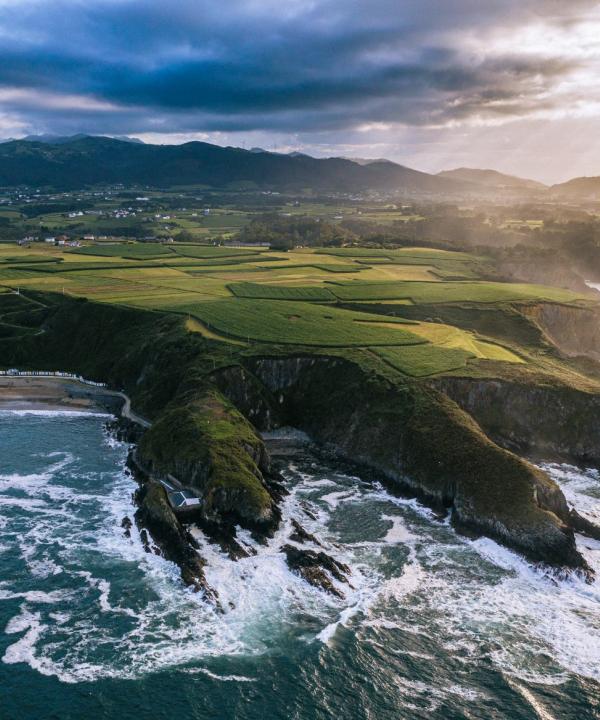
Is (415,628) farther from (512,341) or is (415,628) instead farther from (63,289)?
(63,289)

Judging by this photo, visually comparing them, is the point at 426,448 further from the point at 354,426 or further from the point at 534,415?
the point at 534,415

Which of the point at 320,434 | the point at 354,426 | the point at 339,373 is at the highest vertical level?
the point at 339,373

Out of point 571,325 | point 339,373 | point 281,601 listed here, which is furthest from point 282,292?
point 281,601

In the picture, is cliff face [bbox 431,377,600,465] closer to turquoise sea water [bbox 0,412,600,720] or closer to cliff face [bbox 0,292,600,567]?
cliff face [bbox 0,292,600,567]

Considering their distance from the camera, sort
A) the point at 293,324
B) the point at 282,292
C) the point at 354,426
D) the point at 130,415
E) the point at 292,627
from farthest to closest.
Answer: the point at 282,292, the point at 293,324, the point at 130,415, the point at 354,426, the point at 292,627

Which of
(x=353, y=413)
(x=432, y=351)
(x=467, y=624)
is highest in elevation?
(x=432, y=351)

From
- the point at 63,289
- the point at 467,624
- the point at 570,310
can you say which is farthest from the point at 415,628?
the point at 63,289

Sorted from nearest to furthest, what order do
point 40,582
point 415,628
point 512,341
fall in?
point 415,628 → point 40,582 → point 512,341

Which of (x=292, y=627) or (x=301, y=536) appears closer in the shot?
(x=292, y=627)
